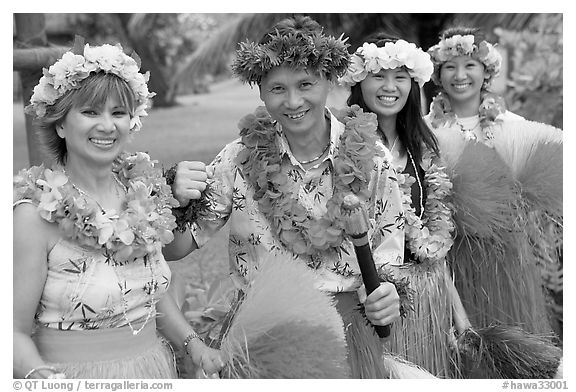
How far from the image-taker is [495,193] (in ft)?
10.2

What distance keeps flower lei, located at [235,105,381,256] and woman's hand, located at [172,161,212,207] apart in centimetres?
20

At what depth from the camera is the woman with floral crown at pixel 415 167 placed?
116 inches

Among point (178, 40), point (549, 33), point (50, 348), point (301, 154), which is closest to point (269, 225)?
point (301, 154)

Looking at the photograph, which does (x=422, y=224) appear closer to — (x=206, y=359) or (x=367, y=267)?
(x=367, y=267)

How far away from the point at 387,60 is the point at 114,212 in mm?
1342

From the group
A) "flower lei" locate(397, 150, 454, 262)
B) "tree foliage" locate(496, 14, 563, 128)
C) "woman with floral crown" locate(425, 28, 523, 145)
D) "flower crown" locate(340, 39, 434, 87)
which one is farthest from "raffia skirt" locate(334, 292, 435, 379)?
"tree foliage" locate(496, 14, 563, 128)

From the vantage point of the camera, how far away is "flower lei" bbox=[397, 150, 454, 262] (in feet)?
9.48

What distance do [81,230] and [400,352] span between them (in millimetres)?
1394

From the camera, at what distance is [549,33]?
5.96 meters

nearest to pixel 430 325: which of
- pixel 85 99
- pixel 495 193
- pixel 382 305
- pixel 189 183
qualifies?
pixel 495 193

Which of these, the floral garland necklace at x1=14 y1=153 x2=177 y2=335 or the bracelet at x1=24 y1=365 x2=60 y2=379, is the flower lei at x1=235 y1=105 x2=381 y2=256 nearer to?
the floral garland necklace at x1=14 y1=153 x2=177 y2=335

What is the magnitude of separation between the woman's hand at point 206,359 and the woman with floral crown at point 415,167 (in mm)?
961

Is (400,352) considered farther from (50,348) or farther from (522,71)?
(522,71)
